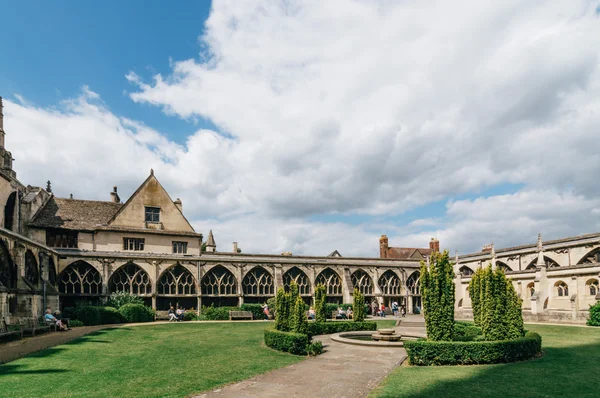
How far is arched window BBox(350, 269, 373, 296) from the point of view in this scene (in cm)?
4834

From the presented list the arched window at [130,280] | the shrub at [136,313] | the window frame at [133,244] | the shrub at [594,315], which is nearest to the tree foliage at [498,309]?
the shrub at [594,315]

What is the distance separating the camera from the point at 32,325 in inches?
945

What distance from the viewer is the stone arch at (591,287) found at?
111 feet

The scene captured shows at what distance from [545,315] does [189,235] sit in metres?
32.6

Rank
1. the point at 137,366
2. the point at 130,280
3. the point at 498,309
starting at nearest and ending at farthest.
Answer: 1. the point at 137,366
2. the point at 498,309
3. the point at 130,280

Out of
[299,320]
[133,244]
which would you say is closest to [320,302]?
[299,320]

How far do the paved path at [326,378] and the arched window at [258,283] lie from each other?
24.7m

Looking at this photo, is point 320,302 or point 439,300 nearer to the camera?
point 439,300

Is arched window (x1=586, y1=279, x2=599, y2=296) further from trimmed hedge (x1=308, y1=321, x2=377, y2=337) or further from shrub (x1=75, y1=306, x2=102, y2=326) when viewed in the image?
shrub (x1=75, y1=306, x2=102, y2=326)

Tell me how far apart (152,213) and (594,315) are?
38.0 m

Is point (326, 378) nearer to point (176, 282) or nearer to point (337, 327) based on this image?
point (337, 327)

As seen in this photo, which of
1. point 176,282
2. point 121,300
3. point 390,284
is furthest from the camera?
point 390,284

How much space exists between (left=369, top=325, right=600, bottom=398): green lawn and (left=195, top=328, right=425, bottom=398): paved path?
0.71 metres

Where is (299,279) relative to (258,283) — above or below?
above
